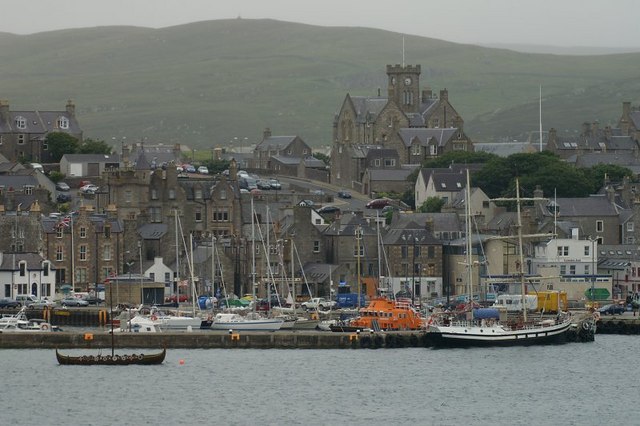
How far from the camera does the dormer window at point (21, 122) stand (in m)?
174

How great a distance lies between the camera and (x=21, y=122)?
174250 mm

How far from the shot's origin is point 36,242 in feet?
416

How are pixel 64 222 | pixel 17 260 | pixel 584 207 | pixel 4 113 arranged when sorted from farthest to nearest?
pixel 4 113
pixel 584 207
pixel 64 222
pixel 17 260

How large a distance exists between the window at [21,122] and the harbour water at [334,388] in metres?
77.2

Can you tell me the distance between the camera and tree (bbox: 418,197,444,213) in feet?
496

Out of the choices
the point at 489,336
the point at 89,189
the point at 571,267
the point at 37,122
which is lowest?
the point at 489,336

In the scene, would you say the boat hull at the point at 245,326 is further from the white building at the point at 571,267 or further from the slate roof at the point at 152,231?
the white building at the point at 571,267

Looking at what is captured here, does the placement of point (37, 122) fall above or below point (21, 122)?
above

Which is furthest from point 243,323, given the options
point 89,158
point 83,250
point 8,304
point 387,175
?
point 387,175

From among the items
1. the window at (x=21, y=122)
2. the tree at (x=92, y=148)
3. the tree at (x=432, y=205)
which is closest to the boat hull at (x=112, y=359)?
the tree at (x=432, y=205)

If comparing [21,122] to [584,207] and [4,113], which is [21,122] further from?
[584,207]

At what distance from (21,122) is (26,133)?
77.3 inches

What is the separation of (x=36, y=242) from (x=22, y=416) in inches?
1924

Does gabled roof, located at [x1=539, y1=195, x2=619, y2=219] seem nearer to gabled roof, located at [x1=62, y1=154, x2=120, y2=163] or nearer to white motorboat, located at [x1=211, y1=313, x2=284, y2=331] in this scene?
white motorboat, located at [x1=211, y1=313, x2=284, y2=331]
